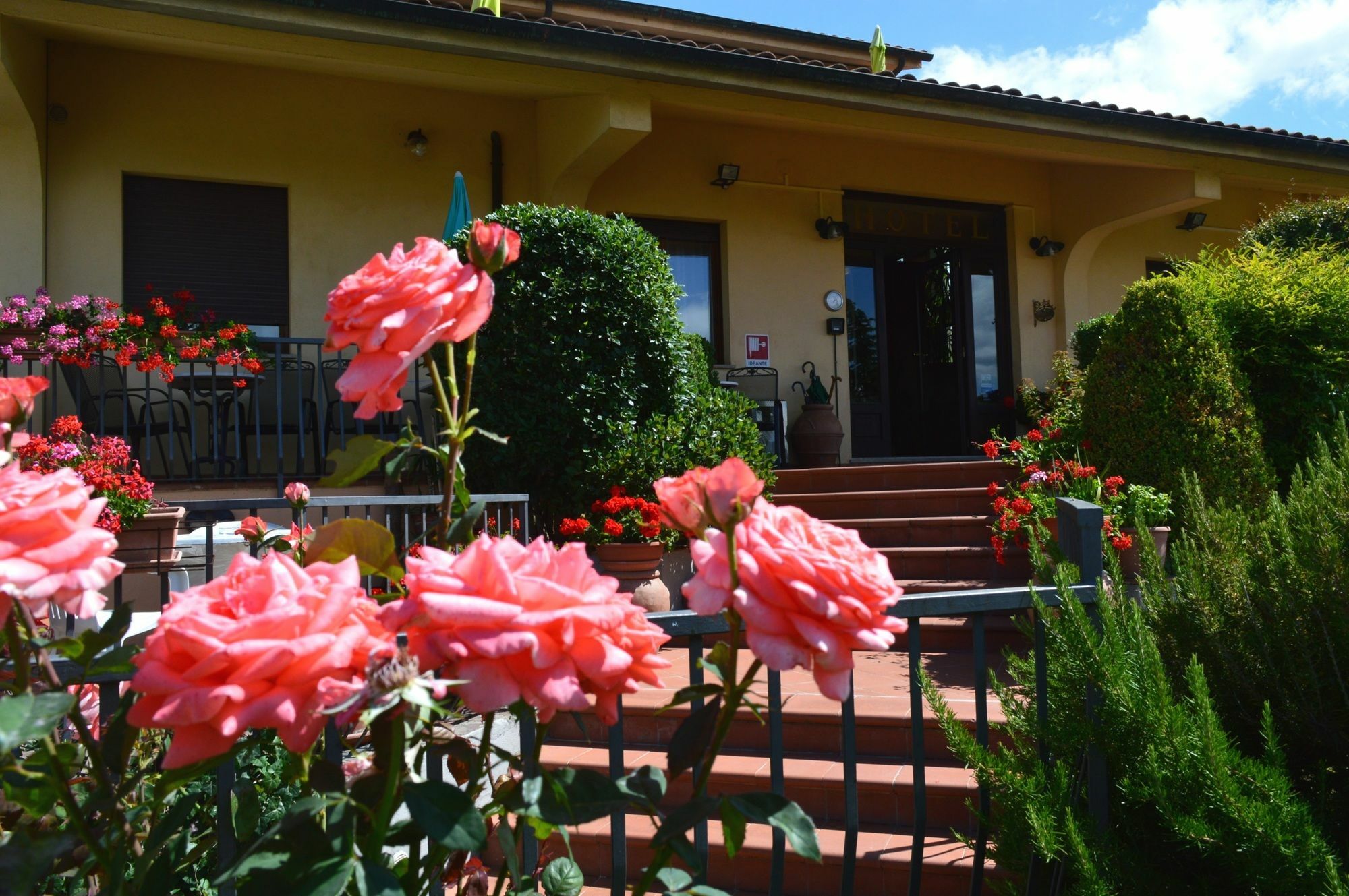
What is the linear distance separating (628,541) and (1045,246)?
7090 mm

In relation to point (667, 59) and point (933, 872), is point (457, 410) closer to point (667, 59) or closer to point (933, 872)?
point (933, 872)

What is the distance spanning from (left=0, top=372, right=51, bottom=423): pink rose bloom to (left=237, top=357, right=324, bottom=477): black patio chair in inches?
239

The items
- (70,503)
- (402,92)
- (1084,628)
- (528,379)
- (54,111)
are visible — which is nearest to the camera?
(70,503)

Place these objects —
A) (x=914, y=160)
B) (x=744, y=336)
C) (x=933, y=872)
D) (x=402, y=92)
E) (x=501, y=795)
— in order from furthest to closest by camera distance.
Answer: (x=914, y=160) → (x=744, y=336) → (x=402, y=92) → (x=933, y=872) → (x=501, y=795)

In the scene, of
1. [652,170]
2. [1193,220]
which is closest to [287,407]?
[652,170]

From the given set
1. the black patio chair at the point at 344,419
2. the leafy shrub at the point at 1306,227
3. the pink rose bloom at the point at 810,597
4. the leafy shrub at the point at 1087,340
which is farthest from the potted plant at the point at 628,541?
the leafy shrub at the point at 1306,227

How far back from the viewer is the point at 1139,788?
1704 millimetres

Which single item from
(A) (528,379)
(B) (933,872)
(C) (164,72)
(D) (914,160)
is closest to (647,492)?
(A) (528,379)

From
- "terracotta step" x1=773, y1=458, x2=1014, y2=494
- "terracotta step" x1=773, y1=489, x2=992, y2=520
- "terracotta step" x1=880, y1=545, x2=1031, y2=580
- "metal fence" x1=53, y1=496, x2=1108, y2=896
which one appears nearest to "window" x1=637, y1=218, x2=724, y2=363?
"terracotta step" x1=773, y1=458, x2=1014, y2=494

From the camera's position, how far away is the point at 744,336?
30.7 feet

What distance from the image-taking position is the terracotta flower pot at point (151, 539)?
4.50 metres

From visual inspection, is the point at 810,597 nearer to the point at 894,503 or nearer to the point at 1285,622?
the point at 1285,622

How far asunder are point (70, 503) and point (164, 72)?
823 cm

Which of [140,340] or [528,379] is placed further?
[140,340]
